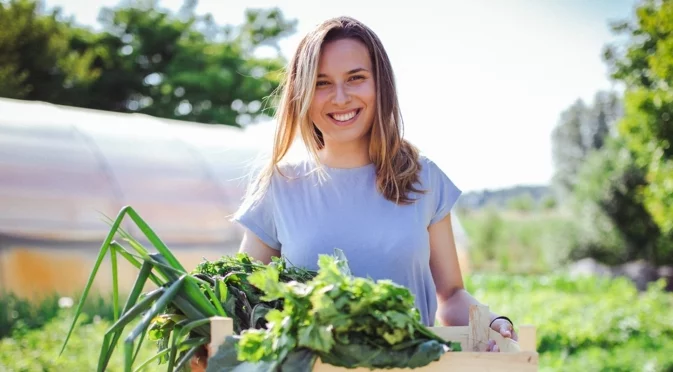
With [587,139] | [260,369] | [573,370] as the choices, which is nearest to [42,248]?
[573,370]

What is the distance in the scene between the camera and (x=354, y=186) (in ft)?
6.99

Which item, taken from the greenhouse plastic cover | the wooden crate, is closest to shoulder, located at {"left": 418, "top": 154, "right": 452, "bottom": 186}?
the wooden crate

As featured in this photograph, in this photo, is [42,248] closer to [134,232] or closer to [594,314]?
[134,232]

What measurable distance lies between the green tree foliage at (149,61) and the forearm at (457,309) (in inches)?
592

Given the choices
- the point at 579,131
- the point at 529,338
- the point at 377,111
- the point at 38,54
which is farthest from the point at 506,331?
the point at 579,131

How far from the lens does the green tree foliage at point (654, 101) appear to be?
607 cm

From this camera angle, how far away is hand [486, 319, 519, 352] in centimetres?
171

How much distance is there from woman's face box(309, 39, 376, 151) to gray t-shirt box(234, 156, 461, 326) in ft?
0.47

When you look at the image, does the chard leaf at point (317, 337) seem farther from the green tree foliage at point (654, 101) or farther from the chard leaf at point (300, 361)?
the green tree foliage at point (654, 101)

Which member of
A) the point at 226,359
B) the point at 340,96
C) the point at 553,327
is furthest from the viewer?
the point at 553,327

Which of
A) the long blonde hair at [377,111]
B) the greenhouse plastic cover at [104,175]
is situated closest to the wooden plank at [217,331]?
the long blonde hair at [377,111]

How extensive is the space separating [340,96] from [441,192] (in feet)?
1.24

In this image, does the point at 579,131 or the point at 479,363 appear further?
the point at 579,131

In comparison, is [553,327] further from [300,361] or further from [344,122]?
[300,361]
